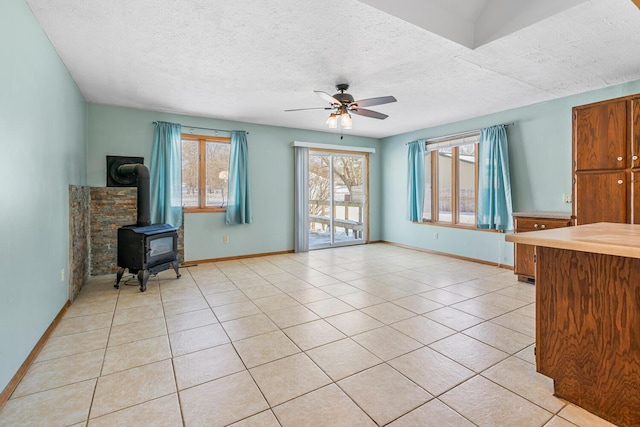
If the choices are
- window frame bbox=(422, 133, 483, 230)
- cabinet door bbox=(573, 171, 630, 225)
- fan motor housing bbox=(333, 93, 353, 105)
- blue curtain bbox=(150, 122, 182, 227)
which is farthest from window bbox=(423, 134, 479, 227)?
blue curtain bbox=(150, 122, 182, 227)

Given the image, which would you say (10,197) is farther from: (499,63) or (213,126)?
(499,63)

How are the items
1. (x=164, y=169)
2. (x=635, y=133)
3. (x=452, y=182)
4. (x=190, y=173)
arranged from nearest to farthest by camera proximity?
(x=635, y=133)
(x=164, y=169)
(x=190, y=173)
(x=452, y=182)

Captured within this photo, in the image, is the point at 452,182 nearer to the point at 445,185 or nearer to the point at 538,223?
the point at 445,185

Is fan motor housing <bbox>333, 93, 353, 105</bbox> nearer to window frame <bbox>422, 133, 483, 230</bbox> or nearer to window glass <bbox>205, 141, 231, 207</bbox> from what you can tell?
window glass <bbox>205, 141, 231, 207</bbox>

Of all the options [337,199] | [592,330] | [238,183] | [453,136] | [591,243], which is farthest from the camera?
[337,199]

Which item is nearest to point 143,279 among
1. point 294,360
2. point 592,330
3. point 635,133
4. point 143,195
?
point 143,195

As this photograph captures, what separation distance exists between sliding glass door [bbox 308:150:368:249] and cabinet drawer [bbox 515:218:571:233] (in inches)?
135

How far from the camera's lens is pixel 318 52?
2869 mm

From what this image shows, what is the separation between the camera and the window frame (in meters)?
5.42

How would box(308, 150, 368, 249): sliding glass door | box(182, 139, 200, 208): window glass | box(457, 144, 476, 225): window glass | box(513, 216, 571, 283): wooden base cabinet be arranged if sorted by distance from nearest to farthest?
box(513, 216, 571, 283): wooden base cabinet
box(182, 139, 200, 208): window glass
box(457, 144, 476, 225): window glass
box(308, 150, 368, 249): sliding glass door

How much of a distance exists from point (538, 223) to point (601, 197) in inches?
30.5

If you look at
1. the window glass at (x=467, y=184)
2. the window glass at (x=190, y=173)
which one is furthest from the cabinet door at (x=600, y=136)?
the window glass at (x=190, y=173)

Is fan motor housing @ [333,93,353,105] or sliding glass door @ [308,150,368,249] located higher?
fan motor housing @ [333,93,353,105]

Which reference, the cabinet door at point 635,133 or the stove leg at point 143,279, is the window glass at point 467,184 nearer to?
the cabinet door at point 635,133
